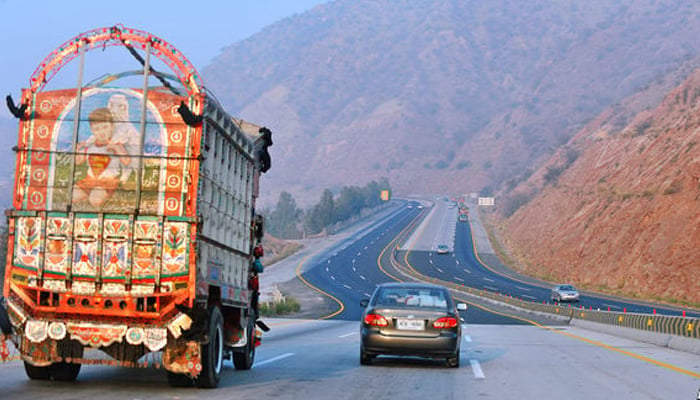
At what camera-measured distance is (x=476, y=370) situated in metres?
15.8

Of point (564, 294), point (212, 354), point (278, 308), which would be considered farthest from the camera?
point (564, 294)

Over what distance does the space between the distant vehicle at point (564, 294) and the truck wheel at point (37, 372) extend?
5331 cm

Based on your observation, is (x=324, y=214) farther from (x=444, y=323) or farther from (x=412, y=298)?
(x=444, y=323)

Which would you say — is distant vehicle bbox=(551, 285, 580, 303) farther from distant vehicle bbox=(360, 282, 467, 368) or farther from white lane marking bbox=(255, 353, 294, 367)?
distant vehicle bbox=(360, 282, 467, 368)

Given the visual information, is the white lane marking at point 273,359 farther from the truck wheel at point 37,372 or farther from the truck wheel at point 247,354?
the truck wheel at point 37,372

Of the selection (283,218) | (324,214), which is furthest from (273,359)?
(283,218)

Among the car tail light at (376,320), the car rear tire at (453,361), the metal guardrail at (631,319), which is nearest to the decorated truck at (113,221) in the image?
the car tail light at (376,320)

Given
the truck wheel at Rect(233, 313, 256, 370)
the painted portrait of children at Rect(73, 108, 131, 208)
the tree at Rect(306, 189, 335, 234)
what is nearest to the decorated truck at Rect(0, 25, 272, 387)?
the painted portrait of children at Rect(73, 108, 131, 208)

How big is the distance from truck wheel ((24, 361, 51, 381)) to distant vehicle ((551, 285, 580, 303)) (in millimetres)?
53310

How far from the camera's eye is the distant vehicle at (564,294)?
61281 millimetres

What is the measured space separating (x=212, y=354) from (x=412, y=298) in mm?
5823

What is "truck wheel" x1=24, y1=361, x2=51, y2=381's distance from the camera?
11.5m

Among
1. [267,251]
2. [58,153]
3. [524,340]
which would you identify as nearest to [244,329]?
[58,153]

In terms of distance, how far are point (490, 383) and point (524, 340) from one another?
14600mm
